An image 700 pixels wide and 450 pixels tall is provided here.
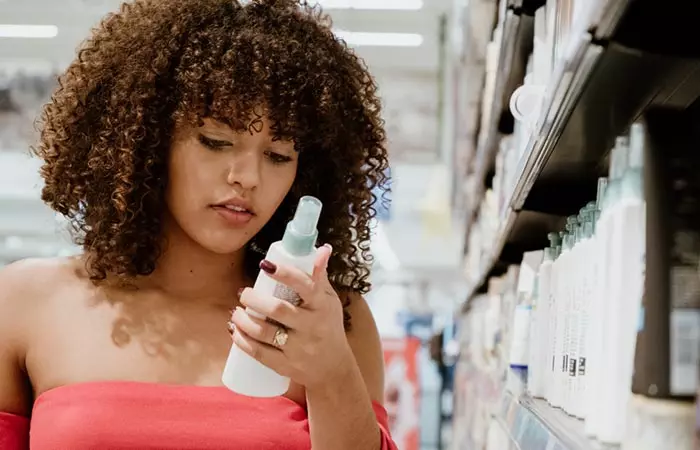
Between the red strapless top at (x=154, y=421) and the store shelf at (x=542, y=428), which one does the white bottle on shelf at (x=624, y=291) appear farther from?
the red strapless top at (x=154, y=421)

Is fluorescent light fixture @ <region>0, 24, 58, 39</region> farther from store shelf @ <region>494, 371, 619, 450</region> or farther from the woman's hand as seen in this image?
the woman's hand

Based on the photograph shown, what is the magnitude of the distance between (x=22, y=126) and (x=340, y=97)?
6278mm

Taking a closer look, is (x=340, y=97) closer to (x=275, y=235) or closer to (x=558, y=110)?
(x=275, y=235)

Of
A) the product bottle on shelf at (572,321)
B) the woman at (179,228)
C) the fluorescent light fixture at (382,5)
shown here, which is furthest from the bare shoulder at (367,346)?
the fluorescent light fixture at (382,5)

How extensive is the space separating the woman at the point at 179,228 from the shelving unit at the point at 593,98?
1.16ft

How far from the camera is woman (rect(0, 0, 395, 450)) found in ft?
4.05

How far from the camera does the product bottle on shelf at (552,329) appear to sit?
1209 millimetres

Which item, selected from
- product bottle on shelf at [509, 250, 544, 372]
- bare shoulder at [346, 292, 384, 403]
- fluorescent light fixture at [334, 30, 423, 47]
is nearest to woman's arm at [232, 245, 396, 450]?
bare shoulder at [346, 292, 384, 403]

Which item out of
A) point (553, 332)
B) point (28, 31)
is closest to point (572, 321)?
point (553, 332)

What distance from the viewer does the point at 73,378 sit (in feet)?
4.15

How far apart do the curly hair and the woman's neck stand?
0.03 metres

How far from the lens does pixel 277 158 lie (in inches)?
51.6

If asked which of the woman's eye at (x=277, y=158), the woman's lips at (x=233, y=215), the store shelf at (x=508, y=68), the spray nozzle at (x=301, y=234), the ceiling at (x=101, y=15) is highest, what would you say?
the ceiling at (x=101, y=15)

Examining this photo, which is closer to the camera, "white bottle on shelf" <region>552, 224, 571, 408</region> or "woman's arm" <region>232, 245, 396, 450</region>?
"woman's arm" <region>232, 245, 396, 450</region>
